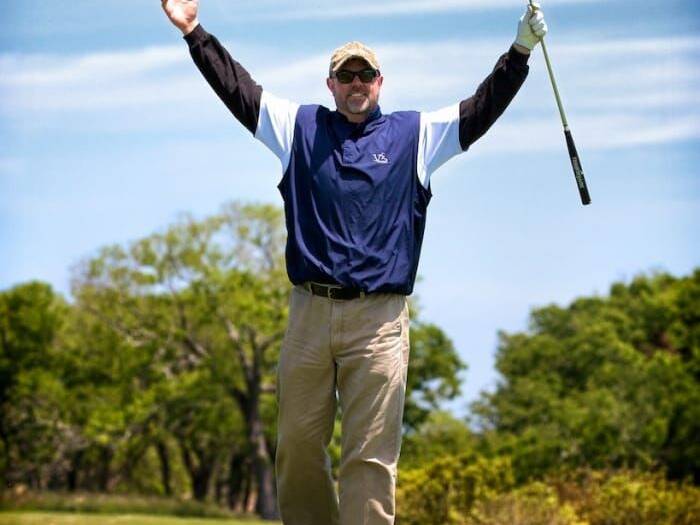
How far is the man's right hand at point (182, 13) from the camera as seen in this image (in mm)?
6613

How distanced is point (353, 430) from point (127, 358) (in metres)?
51.0

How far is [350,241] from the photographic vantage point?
6.32 m

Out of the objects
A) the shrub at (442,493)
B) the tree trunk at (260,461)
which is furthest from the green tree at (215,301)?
the shrub at (442,493)

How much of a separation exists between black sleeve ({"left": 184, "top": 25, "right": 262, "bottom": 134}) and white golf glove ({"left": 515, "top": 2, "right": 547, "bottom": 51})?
1295 mm

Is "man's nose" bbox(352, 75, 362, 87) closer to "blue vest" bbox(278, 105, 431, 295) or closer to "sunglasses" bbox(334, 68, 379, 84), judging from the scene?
"sunglasses" bbox(334, 68, 379, 84)

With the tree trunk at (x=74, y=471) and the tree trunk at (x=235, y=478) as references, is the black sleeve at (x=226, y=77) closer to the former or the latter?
the tree trunk at (x=74, y=471)

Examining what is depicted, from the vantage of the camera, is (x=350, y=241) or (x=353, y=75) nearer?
(x=350, y=241)

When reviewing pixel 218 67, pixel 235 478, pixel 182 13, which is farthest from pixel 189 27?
pixel 235 478

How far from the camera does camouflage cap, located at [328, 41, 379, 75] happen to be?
6422 mm

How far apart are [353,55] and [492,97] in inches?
27.8

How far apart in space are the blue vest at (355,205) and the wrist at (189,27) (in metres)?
→ 0.69

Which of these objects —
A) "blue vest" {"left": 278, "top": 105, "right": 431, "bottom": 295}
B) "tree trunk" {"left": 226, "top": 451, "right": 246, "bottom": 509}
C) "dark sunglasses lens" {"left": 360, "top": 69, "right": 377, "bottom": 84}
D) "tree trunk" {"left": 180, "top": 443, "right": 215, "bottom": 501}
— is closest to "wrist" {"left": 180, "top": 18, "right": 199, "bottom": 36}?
"blue vest" {"left": 278, "top": 105, "right": 431, "bottom": 295}

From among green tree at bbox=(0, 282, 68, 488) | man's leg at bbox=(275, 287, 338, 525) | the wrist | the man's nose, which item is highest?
green tree at bbox=(0, 282, 68, 488)

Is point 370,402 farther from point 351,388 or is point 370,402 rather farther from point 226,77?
point 226,77
